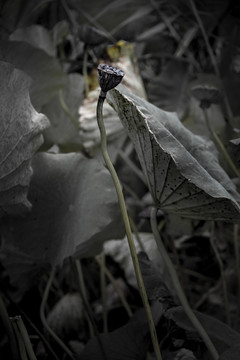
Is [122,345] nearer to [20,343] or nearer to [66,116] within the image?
[20,343]

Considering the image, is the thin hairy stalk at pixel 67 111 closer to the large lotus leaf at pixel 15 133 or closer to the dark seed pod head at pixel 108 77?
the large lotus leaf at pixel 15 133

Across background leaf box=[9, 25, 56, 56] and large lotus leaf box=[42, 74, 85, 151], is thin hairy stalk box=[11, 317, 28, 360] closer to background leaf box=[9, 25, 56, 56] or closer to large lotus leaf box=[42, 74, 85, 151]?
large lotus leaf box=[42, 74, 85, 151]

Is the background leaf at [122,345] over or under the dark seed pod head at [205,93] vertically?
under

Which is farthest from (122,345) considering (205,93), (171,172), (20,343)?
(205,93)

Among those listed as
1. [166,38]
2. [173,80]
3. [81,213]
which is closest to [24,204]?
[81,213]

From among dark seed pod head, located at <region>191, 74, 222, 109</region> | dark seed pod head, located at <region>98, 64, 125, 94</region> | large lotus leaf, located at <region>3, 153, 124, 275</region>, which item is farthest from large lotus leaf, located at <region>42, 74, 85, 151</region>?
dark seed pod head, located at <region>98, 64, 125, 94</region>

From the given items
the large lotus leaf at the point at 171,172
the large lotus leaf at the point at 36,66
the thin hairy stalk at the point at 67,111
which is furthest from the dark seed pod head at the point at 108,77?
the thin hairy stalk at the point at 67,111
